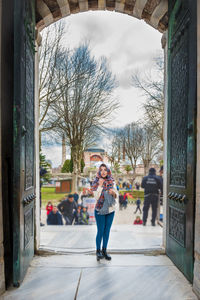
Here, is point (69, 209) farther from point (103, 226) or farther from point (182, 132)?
point (182, 132)

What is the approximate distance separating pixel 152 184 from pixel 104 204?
148 inches

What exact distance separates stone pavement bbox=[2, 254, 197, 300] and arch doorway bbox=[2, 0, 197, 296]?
191 millimetres

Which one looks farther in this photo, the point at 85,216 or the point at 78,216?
the point at 85,216

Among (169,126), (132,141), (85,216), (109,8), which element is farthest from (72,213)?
(132,141)

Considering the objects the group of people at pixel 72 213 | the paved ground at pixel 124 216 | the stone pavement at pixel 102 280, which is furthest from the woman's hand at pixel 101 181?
the paved ground at pixel 124 216

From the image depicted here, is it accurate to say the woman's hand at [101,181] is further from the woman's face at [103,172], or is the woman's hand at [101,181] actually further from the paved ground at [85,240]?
the paved ground at [85,240]

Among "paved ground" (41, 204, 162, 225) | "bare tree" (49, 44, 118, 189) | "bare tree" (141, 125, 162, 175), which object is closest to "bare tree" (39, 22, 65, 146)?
"bare tree" (49, 44, 118, 189)

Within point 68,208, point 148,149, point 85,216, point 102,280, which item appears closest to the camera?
point 102,280

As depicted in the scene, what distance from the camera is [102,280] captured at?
2.97m

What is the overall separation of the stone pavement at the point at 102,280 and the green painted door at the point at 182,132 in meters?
0.27

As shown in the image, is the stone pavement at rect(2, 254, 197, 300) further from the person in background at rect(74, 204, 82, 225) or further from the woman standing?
the person in background at rect(74, 204, 82, 225)

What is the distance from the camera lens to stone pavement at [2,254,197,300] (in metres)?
2.64

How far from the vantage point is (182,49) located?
3.27 m

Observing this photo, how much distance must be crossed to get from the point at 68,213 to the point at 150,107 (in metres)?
10.6
